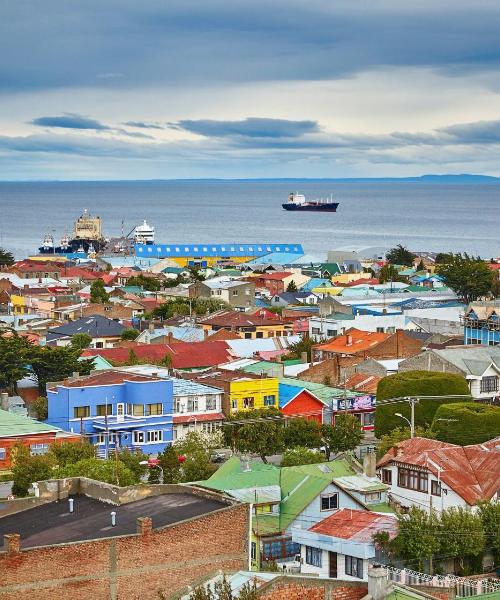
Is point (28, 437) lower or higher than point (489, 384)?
lower

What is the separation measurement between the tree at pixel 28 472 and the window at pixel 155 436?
36.5 feet

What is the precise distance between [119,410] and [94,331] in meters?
26.7

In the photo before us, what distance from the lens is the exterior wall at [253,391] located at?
55.7 meters

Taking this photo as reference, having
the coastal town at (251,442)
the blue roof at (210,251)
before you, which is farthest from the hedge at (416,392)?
the blue roof at (210,251)

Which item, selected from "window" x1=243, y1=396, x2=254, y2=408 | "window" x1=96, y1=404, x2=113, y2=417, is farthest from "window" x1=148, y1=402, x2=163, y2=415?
"window" x1=243, y1=396, x2=254, y2=408

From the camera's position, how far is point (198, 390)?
5516 centimetres

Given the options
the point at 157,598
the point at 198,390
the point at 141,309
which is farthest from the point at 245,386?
the point at 141,309

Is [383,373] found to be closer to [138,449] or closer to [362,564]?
[138,449]

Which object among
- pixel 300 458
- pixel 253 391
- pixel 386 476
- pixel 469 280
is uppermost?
pixel 469 280

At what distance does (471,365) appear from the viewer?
59.5 metres

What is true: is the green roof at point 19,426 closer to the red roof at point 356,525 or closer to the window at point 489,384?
the red roof at point 356,525

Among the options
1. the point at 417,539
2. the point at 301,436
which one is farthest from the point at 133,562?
the point at 301,436

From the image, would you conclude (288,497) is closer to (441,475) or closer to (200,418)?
(441,475)

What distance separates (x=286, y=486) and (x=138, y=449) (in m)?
15.6
